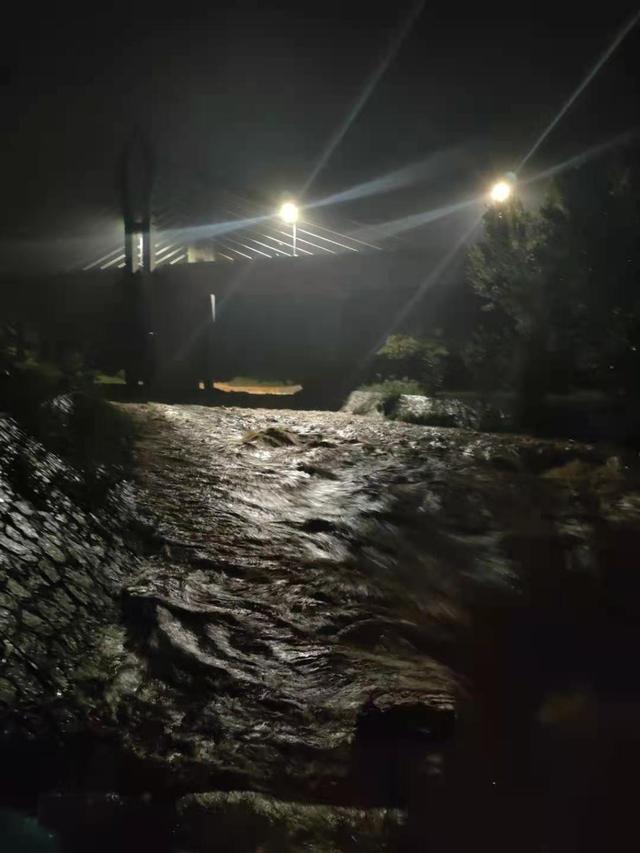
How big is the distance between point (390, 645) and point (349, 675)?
0.52m

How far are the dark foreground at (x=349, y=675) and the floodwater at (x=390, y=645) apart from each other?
0.05 feet

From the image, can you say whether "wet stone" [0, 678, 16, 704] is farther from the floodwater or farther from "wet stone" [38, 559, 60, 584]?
"wet stone" [38, 559, 60, 584]

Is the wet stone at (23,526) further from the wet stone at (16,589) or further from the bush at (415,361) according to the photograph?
the bush at (415,361)

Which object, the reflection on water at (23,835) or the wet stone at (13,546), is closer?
the reflection on water at (23,835)

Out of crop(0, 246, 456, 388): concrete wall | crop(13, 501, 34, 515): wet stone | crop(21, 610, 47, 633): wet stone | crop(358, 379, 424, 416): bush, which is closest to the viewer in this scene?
crop(21, 610, 47, 633): wet stone

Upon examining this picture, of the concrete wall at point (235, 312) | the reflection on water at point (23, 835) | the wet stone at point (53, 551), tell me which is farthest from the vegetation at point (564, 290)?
the reflection on water at point (23, 835)

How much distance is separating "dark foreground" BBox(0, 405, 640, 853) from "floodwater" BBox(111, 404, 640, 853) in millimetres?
17

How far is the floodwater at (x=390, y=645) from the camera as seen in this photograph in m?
3.12

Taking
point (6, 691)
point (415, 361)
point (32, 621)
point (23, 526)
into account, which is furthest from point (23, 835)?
point (415, 361)

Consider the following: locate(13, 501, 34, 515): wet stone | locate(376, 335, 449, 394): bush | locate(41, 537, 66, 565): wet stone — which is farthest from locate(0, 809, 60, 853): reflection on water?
locate(376, 335, 449, 394): bush

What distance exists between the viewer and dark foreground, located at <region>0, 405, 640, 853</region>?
2881 mm

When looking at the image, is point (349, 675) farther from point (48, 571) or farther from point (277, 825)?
point (48, 571)

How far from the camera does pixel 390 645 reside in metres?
4.38

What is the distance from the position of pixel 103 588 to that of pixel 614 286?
1024cm
